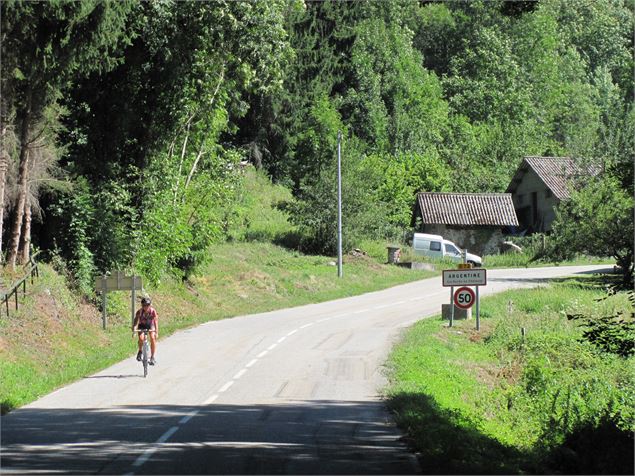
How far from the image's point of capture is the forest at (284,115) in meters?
30.8

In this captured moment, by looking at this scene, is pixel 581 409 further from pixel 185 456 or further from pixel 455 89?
pixel 455 89

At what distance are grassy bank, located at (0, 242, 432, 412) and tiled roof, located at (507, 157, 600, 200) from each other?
17.4 m

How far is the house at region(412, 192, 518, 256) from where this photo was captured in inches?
2726

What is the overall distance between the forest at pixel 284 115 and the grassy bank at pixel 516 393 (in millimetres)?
3344

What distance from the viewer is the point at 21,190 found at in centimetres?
2952

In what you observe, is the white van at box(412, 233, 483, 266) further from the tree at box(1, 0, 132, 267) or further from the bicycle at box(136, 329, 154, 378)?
the bicycle at box(136, 329, 154, 378)

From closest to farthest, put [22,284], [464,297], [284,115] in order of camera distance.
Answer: [22,284]
[464,297]
[284,115]

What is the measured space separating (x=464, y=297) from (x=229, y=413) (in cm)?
1740

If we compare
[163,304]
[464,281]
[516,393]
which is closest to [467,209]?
[163,304]

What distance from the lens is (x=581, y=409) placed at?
24.1 metres

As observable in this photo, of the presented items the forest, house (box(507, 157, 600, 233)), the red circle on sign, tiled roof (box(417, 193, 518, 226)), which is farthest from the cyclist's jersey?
house (box(507, 157, 600, 233))

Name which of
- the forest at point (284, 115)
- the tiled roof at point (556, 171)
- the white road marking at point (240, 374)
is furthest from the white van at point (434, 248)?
the white road marking at point (240, 374)

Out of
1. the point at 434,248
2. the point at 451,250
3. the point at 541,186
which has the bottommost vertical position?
the point at 451,250

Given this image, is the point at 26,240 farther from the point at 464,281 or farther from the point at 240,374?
the point at 464,281
